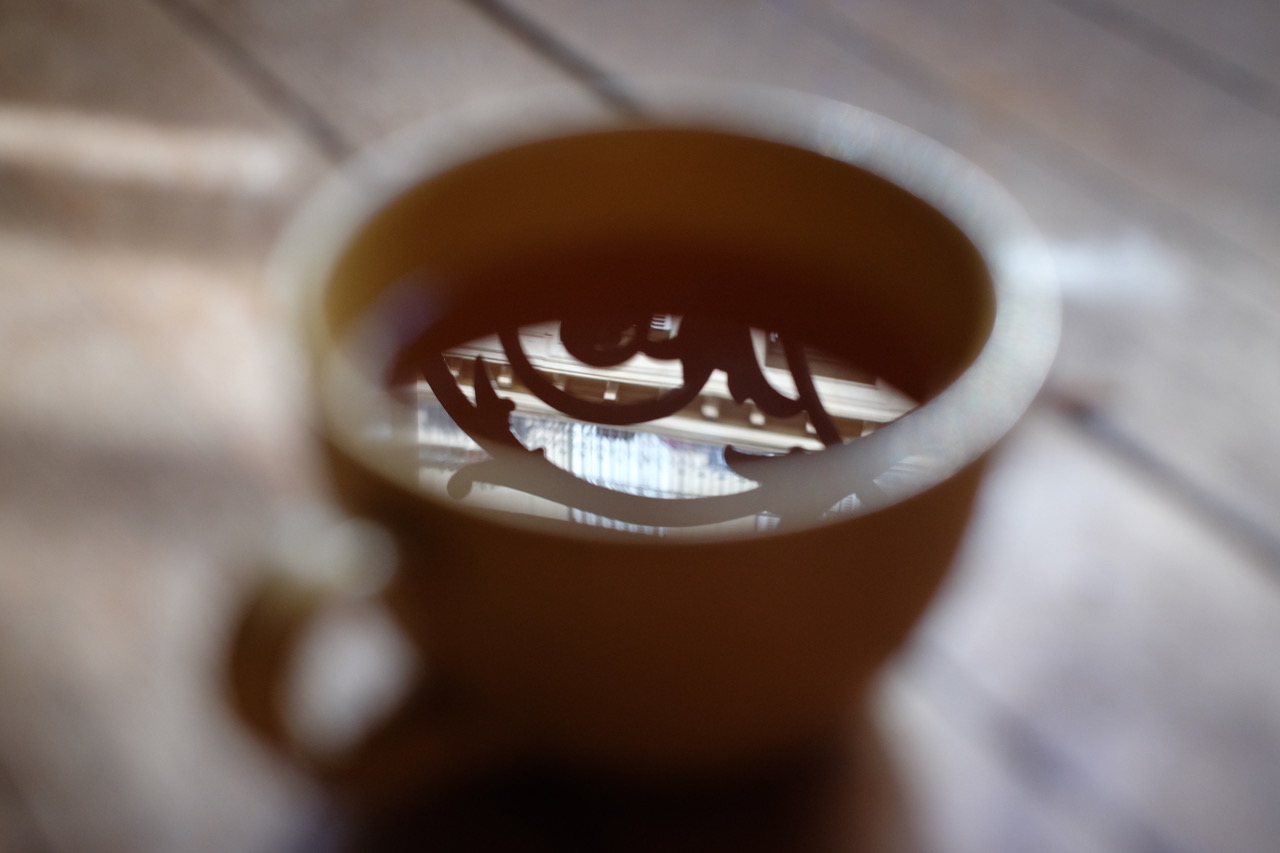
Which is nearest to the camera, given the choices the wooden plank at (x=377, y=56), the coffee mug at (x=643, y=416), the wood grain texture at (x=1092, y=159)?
the coffee mug at (x=643, y=416)

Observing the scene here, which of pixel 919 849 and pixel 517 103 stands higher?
pixel 517 103

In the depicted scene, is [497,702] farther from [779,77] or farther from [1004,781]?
[779,77]

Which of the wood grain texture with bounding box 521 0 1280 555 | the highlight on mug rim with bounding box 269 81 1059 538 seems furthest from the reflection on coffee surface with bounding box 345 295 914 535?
the wood grain texture with bounding box 521 0 1280 555

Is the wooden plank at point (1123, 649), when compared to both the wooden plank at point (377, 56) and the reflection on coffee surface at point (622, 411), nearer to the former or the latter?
the reflection on coffee surface at point (622, 411)

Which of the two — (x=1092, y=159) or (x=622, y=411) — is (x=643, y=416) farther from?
(x=1092, y=159)

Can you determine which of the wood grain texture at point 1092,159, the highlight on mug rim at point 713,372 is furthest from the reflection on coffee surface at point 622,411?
the wood grain texture at point 1092,159

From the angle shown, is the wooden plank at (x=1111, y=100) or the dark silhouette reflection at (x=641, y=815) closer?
the dark silhouette reflection at (x=641, y=815)

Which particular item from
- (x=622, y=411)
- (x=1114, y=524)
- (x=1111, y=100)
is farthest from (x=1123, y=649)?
(x=1111, y=100)

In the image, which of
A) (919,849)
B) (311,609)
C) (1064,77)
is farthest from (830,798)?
(1064,77)
